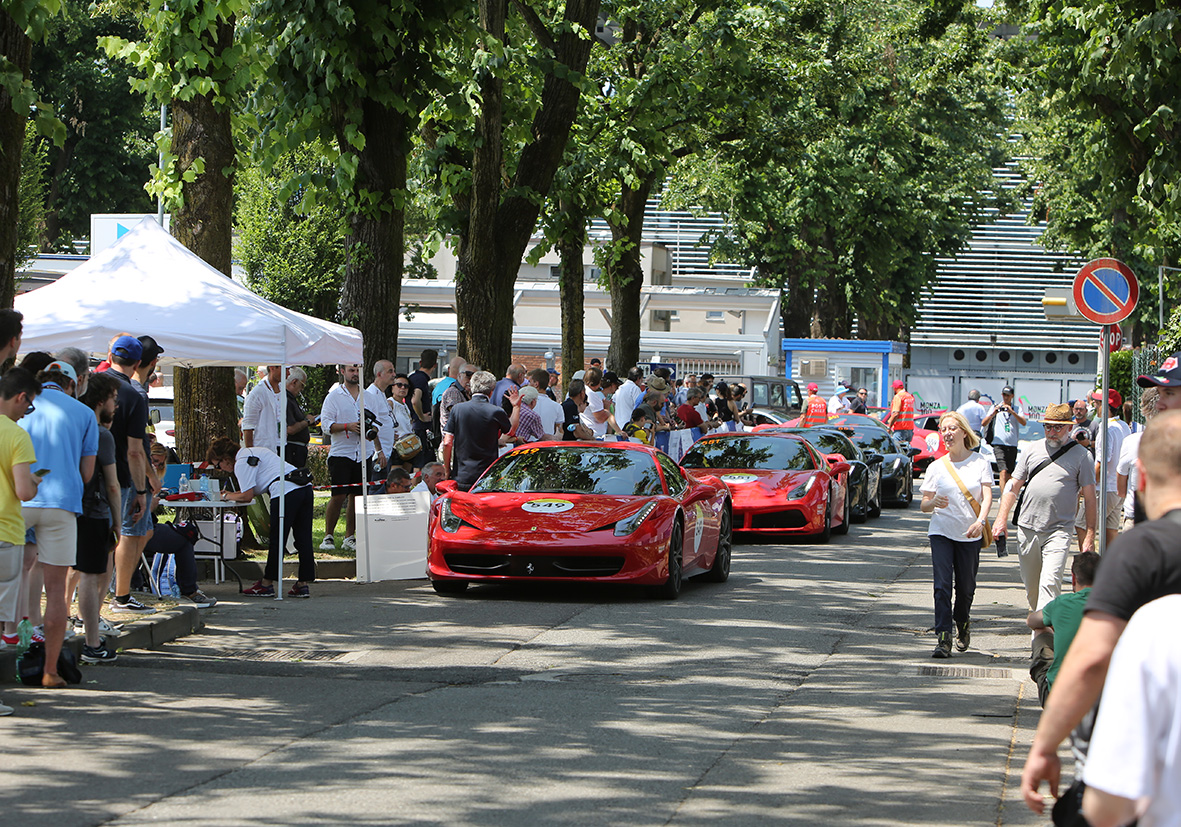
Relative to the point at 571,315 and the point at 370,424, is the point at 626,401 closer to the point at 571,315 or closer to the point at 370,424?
the point at 571,315

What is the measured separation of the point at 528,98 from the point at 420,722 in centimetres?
1412

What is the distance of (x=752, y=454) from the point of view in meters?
18.6

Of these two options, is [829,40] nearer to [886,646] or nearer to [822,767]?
[886,646]

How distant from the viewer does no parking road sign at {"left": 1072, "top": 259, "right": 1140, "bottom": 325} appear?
12906 mm

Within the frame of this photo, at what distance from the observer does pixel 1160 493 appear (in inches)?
133

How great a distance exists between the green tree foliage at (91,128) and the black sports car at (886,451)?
2917 centimetres

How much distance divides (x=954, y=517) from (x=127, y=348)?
582cm

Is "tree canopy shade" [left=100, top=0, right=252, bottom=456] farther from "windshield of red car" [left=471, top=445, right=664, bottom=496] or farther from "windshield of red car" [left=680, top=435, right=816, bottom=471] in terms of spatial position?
"windshield of red car" [left=680, top=435, right=816, bottom=471]

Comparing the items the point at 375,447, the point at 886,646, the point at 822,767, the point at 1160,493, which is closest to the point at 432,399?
the point at 375,447

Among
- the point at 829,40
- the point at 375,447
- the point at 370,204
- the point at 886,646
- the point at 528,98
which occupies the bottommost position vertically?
the point at 886,646

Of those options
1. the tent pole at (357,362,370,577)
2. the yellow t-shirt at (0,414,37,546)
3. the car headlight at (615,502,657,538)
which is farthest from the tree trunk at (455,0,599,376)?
the yellow t-shirt at (0,414,37,546)

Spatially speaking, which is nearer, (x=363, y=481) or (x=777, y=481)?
(x=363, y=481)

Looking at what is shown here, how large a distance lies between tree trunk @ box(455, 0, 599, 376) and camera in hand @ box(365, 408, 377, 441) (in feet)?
9.90

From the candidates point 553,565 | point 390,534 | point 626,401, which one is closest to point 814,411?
point 626,401
